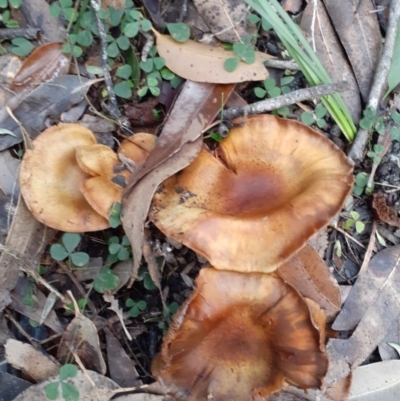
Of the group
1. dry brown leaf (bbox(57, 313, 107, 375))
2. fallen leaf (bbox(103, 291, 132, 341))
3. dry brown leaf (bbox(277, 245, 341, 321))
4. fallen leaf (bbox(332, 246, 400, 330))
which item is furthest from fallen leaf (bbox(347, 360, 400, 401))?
dry brown leaf (bbox(57, 313, 107, 375))

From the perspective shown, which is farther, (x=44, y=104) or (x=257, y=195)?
(x=44, y=104)

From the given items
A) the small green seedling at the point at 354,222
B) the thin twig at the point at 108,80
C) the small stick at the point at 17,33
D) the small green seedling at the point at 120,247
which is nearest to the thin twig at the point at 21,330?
the small green seedling at the point at 120,247

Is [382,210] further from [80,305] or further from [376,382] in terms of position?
[80,305]

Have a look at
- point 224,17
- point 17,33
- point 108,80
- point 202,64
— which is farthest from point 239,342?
point 17,33

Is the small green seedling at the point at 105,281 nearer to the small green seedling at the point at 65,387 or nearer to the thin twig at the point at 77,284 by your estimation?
the thin twig at the point at 77,284

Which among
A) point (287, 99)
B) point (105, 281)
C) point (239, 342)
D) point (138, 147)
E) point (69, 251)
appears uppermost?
point (287, 99)

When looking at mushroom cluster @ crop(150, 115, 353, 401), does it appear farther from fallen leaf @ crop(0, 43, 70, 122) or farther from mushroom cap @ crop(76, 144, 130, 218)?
fallen leaf @ crop(0, 43, 70, 122)
